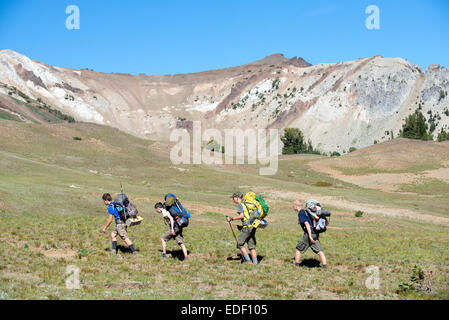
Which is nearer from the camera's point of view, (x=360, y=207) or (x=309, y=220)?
(x=309, y=220)

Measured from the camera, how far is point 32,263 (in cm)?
1573

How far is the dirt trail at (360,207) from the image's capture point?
43719 millimetres

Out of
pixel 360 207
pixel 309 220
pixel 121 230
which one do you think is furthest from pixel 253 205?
pixel 360 207

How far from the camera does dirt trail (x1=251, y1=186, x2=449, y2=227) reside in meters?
43.7

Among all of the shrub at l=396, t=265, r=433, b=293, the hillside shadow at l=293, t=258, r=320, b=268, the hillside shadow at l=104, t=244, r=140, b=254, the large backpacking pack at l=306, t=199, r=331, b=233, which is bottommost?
the hillside shadow at l=293, t=258, r=320, b=268

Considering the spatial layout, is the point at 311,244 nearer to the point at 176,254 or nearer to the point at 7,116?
the point at 176,254

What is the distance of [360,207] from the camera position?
49.1 m

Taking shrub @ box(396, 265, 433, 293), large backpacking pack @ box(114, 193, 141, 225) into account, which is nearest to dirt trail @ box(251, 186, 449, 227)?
shrub @ box(396, 265, 433, 293)

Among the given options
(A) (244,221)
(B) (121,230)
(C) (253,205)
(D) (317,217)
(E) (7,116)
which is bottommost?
(B) (121,230)

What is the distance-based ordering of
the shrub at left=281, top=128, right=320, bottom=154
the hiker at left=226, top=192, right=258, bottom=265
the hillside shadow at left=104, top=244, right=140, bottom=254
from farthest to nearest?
1. the shrub at left=281, top=128, right=320, bottom=154
2. the hillside shadow at left=104, top=244, right=140, bottom=254
3. the hiker at left=226, top=192, right=258, bottom=265

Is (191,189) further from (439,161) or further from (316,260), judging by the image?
(439,161)

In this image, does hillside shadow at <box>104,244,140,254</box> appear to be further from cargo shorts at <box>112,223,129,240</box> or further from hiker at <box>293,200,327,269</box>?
hiker at <box>293,200,327,269</box>

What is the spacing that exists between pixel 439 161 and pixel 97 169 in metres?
69.5

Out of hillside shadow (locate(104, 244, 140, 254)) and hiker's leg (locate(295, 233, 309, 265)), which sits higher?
hiker's leg (locate(295, 233, 309, 265))
